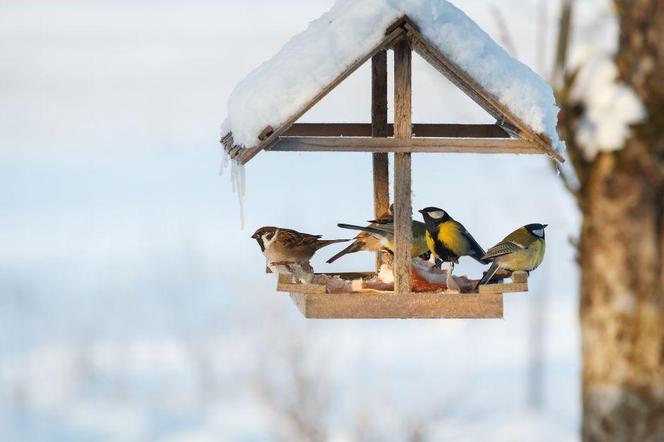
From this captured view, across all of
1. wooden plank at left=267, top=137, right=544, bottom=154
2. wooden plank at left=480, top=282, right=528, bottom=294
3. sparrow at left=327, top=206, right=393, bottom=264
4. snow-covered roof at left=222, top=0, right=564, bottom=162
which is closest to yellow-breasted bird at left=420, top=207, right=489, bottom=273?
sparrow at left=327, top=206, right=393, bottom=264

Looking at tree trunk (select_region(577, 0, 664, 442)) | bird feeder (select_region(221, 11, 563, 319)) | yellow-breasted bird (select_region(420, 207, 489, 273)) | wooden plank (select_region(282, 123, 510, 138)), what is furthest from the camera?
wooden plank (select_region(282, 123, 510, 138))

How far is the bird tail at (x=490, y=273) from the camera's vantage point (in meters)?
4.87

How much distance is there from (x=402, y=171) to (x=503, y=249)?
671 millimetres

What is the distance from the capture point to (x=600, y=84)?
3232 mm

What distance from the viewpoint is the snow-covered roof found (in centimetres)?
446

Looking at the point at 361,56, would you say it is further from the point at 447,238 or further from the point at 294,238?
the point at 294,238

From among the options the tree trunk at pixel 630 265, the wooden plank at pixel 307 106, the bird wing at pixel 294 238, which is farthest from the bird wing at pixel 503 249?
the tree trunk at pixel 630 265

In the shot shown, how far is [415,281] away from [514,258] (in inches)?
18.7

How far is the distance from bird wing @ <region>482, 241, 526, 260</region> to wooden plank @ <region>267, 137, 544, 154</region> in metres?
0.49

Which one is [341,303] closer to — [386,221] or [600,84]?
[386,221]

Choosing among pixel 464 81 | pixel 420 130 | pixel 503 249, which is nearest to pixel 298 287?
pixel 503 249

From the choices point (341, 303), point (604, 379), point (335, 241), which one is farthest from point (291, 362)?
point (604, 379)

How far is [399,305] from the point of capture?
4.62 metres

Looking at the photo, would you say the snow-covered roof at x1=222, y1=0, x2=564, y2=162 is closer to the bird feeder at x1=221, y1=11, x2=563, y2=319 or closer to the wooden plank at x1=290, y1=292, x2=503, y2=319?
the bird feeder at x1=221, y1=11, x2=563, y2=319
